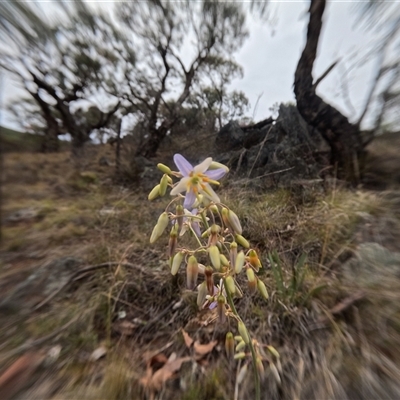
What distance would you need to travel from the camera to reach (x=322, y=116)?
261cm

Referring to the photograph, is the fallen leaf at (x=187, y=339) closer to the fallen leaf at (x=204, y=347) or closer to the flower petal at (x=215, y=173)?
the fallen leaf at (x=204, y=347)

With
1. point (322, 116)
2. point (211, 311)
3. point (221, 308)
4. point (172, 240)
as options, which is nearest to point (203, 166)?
point (172, 240)

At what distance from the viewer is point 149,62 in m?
4.04

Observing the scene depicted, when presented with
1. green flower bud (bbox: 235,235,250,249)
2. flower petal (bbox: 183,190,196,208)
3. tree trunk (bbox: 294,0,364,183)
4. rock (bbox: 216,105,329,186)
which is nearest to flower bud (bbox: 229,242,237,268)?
green flower bud (bbox: 235,235,250,249)

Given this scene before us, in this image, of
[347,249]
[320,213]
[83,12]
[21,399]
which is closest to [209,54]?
[83,12]

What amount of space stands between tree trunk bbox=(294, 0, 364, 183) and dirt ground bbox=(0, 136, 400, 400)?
2.33 ft

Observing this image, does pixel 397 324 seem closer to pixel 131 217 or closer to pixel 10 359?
pixel 10 359

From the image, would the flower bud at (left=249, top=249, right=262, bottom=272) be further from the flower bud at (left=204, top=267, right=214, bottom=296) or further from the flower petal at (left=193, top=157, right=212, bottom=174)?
the flower petal at (left=193, top=157, right=212, bottom=174)

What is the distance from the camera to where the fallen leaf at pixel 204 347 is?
97cm

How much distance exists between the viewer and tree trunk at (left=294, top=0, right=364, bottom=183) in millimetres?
2455

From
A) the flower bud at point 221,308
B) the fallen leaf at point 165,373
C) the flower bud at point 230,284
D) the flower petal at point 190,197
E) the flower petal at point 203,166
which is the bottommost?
the fallen leaf at point 165,373

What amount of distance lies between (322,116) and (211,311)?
2.46 meters

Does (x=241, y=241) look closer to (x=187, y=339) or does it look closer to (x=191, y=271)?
(x=191, y=271)

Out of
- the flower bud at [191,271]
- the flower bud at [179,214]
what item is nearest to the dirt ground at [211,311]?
the flower bud at [191,271]
